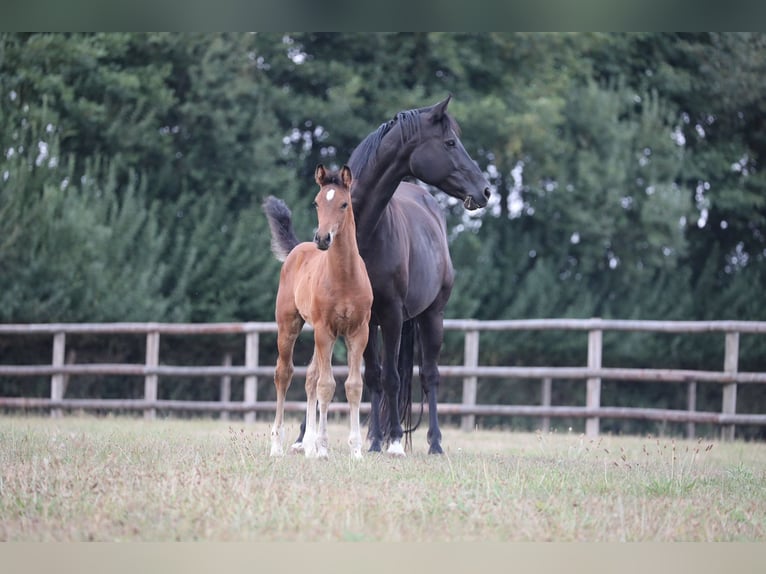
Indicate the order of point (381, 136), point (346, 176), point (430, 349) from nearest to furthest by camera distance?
point (346, 176) < point (381, 136) < point (430, 349)

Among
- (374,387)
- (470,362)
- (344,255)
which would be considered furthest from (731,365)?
(344,255)

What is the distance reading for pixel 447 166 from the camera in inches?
283

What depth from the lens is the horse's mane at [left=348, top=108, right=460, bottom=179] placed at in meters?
7.27

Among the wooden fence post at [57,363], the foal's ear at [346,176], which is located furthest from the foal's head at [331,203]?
the wooden fence post at [57,363]

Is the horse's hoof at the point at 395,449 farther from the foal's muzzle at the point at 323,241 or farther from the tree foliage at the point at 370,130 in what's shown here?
the tree foliage at the point at 370,130

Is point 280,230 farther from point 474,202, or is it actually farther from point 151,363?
point 151,363

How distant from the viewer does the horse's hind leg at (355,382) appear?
669 centimetres

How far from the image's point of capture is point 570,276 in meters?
19.6

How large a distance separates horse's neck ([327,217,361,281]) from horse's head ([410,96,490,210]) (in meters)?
0.88

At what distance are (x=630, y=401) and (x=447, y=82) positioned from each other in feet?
22.3

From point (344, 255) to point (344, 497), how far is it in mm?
1917

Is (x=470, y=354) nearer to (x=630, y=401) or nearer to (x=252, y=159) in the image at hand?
(x=252, y=159)

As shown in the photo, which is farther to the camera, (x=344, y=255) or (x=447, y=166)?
(x=447, y=166)
